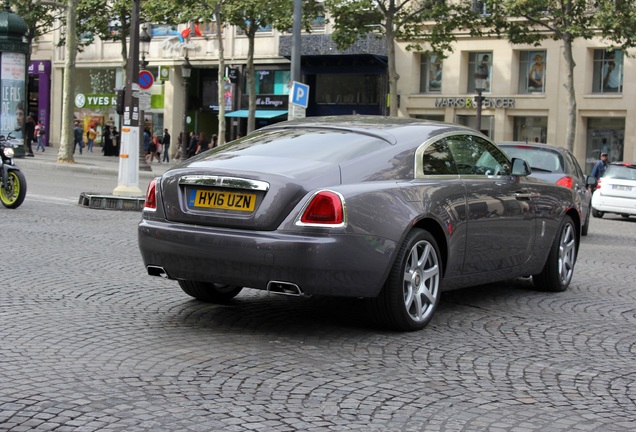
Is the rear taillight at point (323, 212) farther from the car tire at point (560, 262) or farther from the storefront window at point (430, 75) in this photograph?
the storefront window at point (430, 75)

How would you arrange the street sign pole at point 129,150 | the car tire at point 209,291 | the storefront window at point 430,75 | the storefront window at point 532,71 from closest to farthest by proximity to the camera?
the car tire at point 209,291
the street sign pole at point 129,150
the storefront window at point 532,71
the storefront window at point 430,75

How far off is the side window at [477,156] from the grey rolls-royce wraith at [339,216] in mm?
17

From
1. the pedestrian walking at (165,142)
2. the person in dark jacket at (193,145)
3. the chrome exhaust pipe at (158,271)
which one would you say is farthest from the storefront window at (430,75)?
the chrome exhaust pipe at (158,271)

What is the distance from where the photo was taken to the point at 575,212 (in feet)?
30.6

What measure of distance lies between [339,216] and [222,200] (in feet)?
2.50

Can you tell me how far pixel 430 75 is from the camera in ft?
151

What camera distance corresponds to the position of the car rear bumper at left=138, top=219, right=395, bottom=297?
19.9 ft

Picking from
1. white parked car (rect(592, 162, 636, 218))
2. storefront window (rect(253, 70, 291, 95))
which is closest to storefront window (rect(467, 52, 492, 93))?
storefront window (rect(253, 70, 291, 95))

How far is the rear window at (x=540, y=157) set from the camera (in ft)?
49.6

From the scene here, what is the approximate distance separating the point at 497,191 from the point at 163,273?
2.71m

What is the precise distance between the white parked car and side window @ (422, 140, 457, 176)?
1807cm

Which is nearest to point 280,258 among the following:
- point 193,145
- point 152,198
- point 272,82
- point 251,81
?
point 152,198

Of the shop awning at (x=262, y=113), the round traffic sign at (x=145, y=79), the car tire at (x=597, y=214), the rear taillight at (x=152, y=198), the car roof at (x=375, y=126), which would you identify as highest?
the round traffic sign at (x=145, y=79)

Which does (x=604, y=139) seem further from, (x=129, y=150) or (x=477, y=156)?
(x=477, y=156)
